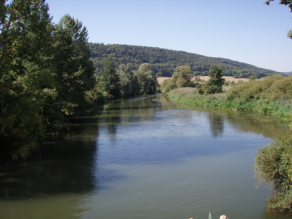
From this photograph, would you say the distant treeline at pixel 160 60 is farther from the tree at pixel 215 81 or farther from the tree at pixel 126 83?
the tree at pixel 215 81

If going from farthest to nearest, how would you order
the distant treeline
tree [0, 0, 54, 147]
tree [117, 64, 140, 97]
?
1. the distant treeline
2. tree [117, 64, 140, 97]
3. tree [0, 0, 54, 147]

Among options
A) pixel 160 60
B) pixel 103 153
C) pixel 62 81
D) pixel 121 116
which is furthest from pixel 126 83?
pixel 160 60

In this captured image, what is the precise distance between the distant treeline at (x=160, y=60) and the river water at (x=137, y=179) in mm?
114776

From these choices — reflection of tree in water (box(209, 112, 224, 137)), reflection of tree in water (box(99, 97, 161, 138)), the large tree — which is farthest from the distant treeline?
reflection of tree in water (box(209, 112, 224, 137))

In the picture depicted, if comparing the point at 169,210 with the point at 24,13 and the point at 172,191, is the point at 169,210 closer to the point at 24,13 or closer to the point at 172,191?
the point at 172,191

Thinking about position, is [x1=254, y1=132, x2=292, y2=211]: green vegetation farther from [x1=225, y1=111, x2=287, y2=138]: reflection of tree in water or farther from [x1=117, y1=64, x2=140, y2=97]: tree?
[x1=117, y1=64, x2=140, y2=97]: tree

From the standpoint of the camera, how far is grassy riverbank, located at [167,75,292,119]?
27.5 meters

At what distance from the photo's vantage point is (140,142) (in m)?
17.2

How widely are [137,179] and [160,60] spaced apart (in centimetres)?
17441

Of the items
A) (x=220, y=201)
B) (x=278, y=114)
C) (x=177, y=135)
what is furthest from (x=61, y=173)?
(x=278, y=114)

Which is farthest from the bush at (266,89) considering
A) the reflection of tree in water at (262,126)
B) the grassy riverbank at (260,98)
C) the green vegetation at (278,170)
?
the green vegetation at (278,170)

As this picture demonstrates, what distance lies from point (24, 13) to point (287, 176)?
1347cm

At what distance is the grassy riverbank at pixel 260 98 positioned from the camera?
90.3 feet

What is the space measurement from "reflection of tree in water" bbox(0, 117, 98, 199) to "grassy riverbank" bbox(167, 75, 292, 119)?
19.1 metres
